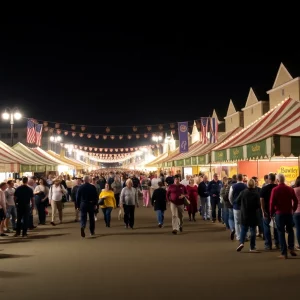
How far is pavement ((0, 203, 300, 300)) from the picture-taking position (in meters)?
7.13

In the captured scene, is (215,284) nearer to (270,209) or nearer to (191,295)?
(191,295)

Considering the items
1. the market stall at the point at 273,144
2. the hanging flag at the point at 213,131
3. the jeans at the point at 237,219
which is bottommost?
the jeans at the point at 237,219

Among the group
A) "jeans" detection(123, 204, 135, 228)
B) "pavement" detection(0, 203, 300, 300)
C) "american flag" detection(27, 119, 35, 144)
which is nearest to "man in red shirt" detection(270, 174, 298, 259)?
"pavement" detection(0, 203, 300, 300)

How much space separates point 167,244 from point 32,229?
20.2ft

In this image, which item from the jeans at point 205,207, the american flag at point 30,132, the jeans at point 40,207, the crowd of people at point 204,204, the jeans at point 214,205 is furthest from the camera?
the american flag at point 30,132

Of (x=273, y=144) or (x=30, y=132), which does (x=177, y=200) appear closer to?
(x=273, y=144)

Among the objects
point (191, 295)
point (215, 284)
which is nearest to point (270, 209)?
point (215, 284)

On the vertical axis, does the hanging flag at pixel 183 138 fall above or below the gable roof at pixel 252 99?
below

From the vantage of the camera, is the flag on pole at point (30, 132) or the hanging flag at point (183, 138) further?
the hanging flag at point (183, 138)

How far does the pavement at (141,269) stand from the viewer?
7.13m

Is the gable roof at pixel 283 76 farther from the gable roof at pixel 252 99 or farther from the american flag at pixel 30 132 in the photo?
the american flag at pixel 30 132

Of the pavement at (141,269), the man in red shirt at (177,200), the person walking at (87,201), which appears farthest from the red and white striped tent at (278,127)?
the person walking at (87,201)

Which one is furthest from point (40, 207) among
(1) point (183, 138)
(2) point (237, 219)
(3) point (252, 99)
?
(3) point (252, 99)

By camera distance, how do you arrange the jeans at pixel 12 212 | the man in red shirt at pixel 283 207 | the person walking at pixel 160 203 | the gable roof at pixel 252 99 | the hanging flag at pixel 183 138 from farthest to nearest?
the gable roof at pixel 252 99, the hanging flag at pixel 183 138, the person walking at pixel 160 203, the jeans at pixel 12 212, the man in red shirt at pixel 283 207
